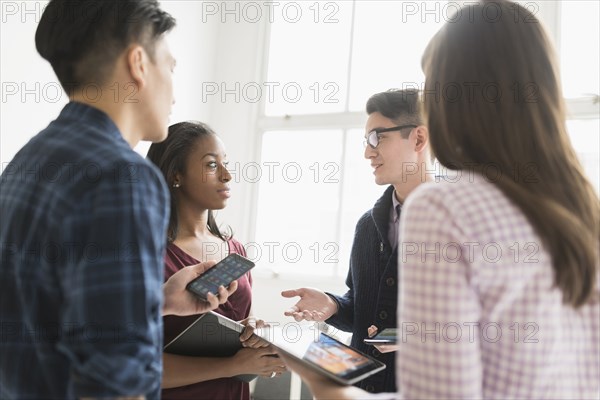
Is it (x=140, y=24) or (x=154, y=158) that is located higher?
(x=140, y=24)

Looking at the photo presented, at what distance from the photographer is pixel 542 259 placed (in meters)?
0.75

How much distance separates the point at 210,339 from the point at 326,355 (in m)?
0.47

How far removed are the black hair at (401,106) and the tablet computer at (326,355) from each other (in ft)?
3.24

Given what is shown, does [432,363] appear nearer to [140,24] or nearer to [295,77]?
[140,24]

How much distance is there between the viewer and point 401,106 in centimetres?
198

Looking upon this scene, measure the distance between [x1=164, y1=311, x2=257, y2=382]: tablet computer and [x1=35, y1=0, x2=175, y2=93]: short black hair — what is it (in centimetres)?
62

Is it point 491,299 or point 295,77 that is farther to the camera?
point 295,77

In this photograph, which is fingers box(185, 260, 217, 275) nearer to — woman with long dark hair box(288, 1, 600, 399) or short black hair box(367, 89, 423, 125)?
woman with long dark hair box(288, 1, 600, 399)

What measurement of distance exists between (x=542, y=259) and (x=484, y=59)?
319 millimetres

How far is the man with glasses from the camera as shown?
1.72m

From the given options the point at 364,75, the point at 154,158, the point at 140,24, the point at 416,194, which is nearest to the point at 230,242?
the point at 154,158

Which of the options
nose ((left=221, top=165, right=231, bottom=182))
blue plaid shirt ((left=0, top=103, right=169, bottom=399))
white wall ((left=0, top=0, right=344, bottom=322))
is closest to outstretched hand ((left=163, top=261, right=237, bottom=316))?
blue plaid shirt ((left=0, top=103, right=169, bottom=399))

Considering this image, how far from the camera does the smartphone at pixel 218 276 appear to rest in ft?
4.15

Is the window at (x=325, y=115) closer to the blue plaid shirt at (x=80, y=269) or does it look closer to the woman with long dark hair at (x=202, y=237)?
the woman with long dark hair at (x=202, y=237)
